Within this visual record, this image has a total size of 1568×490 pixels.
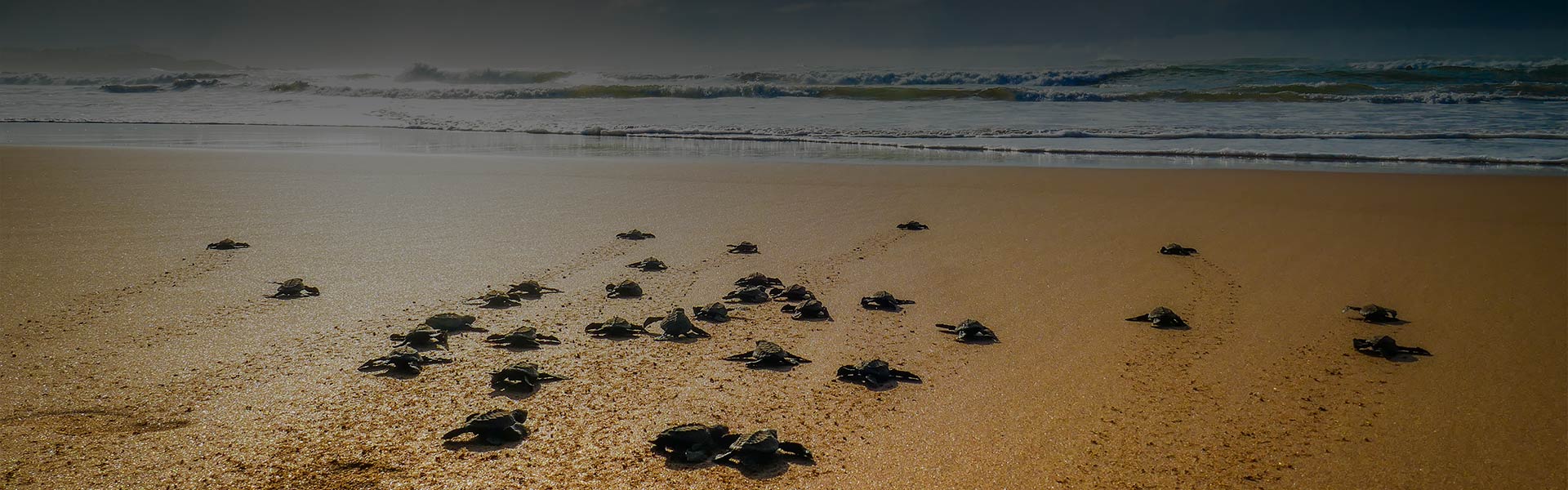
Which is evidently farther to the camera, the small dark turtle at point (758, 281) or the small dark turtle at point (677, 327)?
the small dark turtle at point (758, 281)

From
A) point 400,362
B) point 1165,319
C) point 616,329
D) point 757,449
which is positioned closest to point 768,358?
point 616,329

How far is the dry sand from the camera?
2402 mm

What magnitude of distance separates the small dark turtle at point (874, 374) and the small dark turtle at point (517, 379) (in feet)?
3.30

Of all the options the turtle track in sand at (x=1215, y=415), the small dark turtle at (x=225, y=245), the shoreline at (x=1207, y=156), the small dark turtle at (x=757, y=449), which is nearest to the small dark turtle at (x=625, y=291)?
the small dark turtle at (x=757, y=449)

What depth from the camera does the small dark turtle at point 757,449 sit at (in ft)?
7.93

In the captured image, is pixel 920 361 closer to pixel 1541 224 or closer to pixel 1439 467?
pixel 1439 467

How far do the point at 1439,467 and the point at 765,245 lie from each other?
12.6 feet

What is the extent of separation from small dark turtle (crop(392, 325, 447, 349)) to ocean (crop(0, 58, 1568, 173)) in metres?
9.94

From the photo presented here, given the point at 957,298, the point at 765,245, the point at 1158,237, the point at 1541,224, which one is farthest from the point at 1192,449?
the point at 1541,224

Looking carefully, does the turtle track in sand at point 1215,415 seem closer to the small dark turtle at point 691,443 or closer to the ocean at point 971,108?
the small dark turtle at point 691,443

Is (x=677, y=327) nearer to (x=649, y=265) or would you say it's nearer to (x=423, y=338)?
(x=423, y=338)

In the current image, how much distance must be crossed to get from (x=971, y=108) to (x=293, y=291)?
68.8ft

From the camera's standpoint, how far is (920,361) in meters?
3.32

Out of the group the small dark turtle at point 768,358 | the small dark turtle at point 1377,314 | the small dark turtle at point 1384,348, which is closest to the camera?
the small dark turtle at point 768,358
